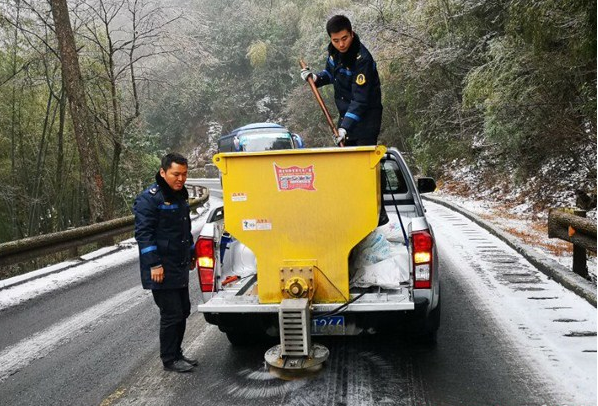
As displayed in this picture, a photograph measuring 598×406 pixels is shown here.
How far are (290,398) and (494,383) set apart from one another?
1.47 meters

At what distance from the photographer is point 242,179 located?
11.8 ft

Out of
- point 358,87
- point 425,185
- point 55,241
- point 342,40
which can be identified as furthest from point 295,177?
point 55,241

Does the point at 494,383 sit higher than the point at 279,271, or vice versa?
the point at 279,271

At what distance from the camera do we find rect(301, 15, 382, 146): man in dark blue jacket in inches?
181

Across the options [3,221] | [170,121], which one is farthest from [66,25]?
[170,121]

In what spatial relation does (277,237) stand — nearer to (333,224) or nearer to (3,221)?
(333,224)

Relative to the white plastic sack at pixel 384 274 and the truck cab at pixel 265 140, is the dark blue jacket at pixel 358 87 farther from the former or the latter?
the truck cab at pixel 265 140

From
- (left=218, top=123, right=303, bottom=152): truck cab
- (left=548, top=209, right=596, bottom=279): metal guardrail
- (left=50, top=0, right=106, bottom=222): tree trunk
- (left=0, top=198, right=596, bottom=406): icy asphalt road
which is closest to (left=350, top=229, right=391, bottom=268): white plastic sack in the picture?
(left=0, top=198, right=596, bottom=406): icy asphalt road

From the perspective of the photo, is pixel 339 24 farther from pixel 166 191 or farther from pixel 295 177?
pixel 166 191

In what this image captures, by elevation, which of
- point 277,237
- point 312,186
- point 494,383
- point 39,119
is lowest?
point 494,383

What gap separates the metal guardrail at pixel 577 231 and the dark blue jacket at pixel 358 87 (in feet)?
9.16

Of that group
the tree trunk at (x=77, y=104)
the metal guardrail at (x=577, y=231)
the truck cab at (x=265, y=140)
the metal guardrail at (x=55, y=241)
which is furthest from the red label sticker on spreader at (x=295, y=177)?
the truck cab at (x=265, y=140)

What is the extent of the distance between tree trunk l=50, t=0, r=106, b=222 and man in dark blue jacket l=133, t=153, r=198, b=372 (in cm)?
842

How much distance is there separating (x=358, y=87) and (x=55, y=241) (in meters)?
6.21
